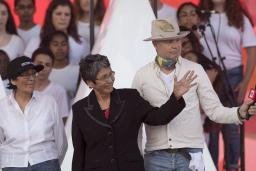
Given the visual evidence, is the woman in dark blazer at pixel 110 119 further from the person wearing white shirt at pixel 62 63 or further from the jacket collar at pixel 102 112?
the person wearing white shirt at pixel 62 63

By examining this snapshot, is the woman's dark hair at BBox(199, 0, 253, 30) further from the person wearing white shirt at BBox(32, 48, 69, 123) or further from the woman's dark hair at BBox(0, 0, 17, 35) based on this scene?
the woman's dark hair at BBox(0, 0, 17, 35)

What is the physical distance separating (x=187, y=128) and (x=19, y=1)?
11.1ft

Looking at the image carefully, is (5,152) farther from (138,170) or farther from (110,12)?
(110,12)

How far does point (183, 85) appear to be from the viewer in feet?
13.4

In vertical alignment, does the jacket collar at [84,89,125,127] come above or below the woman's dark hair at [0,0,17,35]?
below

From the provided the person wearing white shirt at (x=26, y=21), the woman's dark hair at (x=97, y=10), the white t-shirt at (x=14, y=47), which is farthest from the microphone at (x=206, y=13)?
the white t-shirt at (x=14, y=47)

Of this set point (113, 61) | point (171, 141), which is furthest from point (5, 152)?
point (113, 61)

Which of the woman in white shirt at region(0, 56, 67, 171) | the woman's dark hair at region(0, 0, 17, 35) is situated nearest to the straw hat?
the woman in white shirt at region(0, 56, 67, 171)

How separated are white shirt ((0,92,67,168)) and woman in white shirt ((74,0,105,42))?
266cm

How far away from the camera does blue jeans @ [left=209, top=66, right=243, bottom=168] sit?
22.4 feet

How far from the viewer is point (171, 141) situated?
4219mm

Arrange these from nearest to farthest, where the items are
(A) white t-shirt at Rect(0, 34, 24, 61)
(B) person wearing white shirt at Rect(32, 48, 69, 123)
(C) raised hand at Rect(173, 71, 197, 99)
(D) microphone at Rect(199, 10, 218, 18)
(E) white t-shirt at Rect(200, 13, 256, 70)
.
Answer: (C) raised hand at Rect(173, 71, 197, 99) < (E) white t-shirt at Rect(200, 13, 256, 70) < (D) microphone at Rect(199, 10, 218, 18) < (B) person wearing white shirt at Rect(32, 48, 69, 123) < (A) white t-shirt at Rect(0, 34, 24, 61)

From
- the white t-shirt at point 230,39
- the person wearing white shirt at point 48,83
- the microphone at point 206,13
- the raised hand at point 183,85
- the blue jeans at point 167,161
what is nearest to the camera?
the raised hand at point 183,85

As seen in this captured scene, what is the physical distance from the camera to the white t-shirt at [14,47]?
7.13 meters
